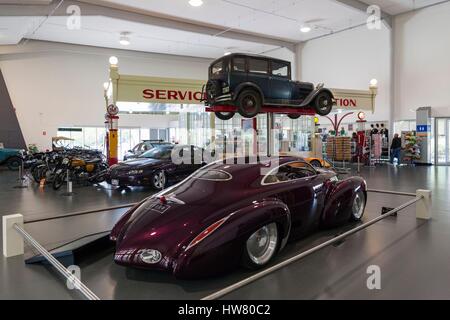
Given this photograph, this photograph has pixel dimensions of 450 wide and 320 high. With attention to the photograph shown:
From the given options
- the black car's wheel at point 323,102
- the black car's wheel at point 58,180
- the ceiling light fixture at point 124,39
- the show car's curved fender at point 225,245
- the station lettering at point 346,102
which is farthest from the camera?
the ceiling light fixture at point 124,39

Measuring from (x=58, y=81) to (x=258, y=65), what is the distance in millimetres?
15699

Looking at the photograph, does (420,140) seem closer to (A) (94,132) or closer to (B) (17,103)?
(A) (94,132)

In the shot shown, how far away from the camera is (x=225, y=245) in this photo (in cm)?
300

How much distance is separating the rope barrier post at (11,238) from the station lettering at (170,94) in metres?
5.16

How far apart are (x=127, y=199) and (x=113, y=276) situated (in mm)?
4549

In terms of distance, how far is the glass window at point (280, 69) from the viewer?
7.35 m

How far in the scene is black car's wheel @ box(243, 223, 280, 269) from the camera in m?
3.35

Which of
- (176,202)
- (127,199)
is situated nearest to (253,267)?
Answer: (176,202)

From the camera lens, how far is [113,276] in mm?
3281

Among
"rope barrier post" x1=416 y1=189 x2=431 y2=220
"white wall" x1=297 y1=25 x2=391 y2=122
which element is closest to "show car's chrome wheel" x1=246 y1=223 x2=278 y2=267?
"rope barrier post" x1=416 y1=189 x2=431 y2=220

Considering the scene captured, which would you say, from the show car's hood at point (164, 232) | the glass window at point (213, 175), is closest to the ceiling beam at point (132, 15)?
the glass window at point (213, 175)

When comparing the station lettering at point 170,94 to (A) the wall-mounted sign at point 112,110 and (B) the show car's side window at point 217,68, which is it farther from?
(A) the wall-mounted sign at point 112,110

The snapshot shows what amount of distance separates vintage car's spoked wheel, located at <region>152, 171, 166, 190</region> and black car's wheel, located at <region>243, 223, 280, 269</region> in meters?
5.74

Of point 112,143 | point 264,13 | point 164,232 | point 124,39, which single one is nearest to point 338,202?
point 164,232
